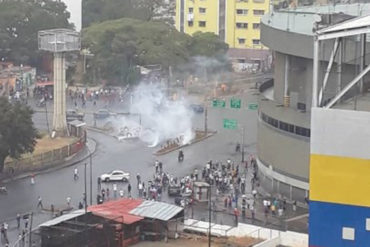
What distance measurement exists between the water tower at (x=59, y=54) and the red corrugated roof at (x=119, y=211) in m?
12.9

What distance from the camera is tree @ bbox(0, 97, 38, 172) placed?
77.4 feet

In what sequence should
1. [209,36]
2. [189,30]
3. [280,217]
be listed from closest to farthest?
[280,217] < [209,36] < [189,30]

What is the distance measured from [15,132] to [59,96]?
550 cm

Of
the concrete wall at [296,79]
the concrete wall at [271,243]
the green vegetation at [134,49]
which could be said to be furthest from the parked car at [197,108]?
the concrete wall at [271,243]

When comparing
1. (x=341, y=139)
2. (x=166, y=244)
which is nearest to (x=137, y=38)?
(x=166, y=244)

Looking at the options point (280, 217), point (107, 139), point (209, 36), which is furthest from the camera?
point (209, 36)

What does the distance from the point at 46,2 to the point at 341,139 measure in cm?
4136

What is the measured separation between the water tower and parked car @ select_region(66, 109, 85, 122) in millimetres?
2114

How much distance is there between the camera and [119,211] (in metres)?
15.7

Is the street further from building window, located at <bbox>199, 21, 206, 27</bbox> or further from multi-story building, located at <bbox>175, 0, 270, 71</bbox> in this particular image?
building window, located at <bbox>199, 21, 206, 27</bbox>

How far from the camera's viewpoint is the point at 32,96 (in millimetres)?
38500

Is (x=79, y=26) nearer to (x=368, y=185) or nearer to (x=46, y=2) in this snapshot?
(x=46, y=2)

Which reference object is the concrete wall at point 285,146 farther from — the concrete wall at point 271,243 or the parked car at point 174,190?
the concrete wall at point 271,243

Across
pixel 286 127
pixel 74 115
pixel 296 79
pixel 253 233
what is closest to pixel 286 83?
pixel 296 79
